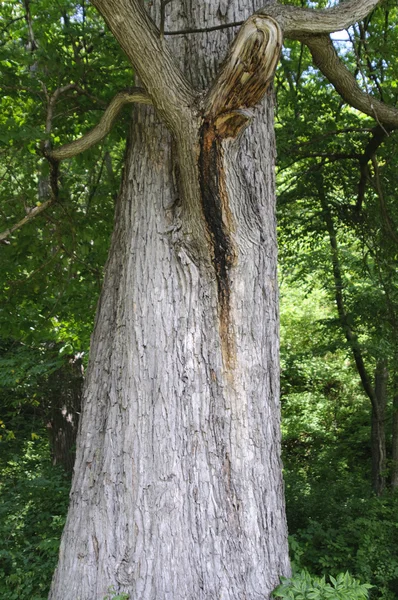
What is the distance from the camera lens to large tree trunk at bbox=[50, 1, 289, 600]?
3.14 m

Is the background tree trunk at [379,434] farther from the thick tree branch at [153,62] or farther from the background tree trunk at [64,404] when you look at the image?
the thick tree branch at [153,62]

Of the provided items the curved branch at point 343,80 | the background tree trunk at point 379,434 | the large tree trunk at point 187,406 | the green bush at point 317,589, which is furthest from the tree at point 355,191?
the green bush at point 317,589

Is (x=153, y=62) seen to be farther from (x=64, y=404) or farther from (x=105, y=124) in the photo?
(x=64, y=404)

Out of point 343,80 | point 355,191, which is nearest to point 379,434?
point 355,191

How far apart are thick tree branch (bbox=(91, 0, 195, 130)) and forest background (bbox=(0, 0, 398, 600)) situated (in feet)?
4.49

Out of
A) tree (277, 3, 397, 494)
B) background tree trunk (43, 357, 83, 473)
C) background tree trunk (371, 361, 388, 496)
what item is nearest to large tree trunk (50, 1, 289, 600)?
tree (277, 3, 397, 494)

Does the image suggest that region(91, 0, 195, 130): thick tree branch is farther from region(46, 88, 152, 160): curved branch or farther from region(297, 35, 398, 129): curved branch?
region(297, 35, 398, 129): curved branch

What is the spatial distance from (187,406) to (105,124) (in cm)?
187

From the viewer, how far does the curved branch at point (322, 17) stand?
10.8 feet

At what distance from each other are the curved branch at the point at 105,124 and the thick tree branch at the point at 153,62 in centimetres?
30

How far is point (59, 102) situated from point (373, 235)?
12.8 feet

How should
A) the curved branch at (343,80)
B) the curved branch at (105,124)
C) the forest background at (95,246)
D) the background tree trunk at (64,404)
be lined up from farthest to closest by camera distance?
the background tree trunk at (64,404) → the forest background at (95,246) → the curved branch at (343,80) → the curved branch at (105,124)

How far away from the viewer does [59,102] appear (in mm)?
5184

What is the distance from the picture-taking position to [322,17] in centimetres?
346
